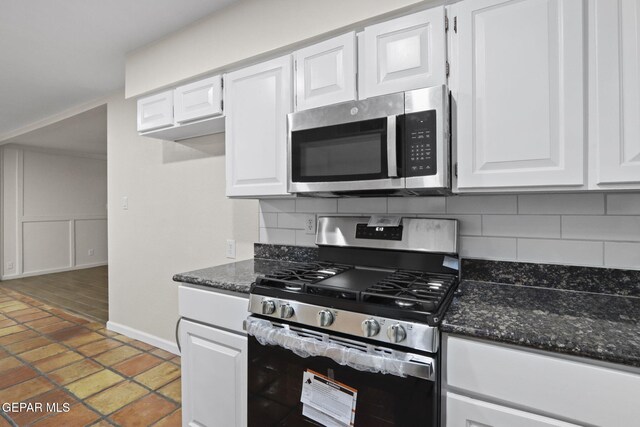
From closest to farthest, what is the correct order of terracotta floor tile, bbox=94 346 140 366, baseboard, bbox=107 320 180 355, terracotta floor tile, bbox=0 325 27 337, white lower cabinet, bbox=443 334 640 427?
1. white lower cabinet, bbox=443 334 640 427
2. terracotta floor tile, bbox=94 346 140 366
3. baseboard, bbox=107 320 180 355
4. terracotta floor tile, bbox=0 325 27 337

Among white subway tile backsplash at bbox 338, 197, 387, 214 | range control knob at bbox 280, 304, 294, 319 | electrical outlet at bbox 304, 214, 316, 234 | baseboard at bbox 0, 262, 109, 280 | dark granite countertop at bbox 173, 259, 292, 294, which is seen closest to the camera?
range control knob at bbox 280, 304, 294, 319

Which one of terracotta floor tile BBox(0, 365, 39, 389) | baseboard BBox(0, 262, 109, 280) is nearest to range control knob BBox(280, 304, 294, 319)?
terracotta floor tile BBox(0, 365, 39, 389)

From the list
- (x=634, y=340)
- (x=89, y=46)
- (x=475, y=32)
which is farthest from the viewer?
(x=89, y=46)

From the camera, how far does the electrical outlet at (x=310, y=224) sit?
2.04m

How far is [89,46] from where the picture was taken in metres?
2.50

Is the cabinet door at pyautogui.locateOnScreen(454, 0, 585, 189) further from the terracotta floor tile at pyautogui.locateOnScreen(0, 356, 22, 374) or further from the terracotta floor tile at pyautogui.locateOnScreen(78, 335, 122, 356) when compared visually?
the terracotta floor tile at pyautogui.locateOnScreen(0, 356, 22, 374)

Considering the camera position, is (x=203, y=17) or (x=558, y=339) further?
(x=203, y=17)

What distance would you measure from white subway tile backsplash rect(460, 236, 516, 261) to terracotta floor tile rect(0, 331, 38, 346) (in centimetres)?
397

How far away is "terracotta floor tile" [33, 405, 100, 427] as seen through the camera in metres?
1.93

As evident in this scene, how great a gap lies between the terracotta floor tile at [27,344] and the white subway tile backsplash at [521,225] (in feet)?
12.4

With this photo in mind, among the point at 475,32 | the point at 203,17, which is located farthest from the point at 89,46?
the point at 475,32

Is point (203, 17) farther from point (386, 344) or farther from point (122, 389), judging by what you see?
point (122, 389)

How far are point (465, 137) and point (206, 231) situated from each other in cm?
199

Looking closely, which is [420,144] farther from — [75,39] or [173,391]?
[75,39]
